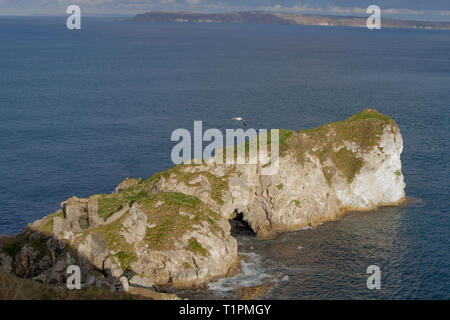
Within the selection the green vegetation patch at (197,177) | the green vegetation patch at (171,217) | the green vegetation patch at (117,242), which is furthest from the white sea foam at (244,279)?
the green vegetation patch at (197,177)

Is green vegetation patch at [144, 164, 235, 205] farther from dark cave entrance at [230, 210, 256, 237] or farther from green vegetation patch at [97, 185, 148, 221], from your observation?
dark cave entrance at [230, 210, 256, 237]

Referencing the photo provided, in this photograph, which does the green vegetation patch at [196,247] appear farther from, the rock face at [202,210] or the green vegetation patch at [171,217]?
the green vegetation patch at [171,217]

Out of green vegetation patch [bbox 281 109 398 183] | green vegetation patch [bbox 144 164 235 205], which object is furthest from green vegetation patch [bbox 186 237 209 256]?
green vegetation patch [bbox 281 109 398 183]

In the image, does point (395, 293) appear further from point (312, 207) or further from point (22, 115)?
point (22, 115)

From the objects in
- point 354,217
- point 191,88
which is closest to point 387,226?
point 354,217

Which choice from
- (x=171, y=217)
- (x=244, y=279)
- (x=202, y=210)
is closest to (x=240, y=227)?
(x=202, y=210)
